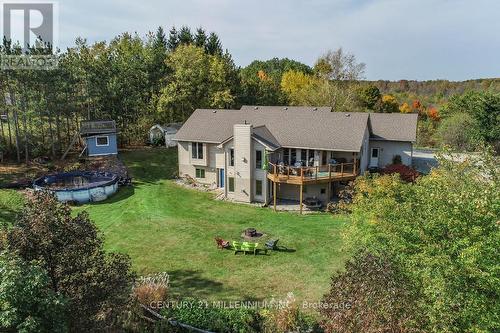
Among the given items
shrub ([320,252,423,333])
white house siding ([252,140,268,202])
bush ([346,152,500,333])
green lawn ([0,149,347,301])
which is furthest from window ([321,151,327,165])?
shrub ([320,252,423,333])

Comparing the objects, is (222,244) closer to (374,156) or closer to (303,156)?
(303,156)

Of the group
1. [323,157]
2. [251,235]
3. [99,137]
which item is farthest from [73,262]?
[99,137]

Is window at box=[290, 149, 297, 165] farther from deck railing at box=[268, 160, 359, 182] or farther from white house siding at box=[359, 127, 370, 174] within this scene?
white house siding at box=[359, 127, 370, 174]

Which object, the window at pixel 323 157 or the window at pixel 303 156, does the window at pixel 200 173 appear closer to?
the window at pixel 303 156

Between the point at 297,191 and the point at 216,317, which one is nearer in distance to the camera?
the point at 216,317

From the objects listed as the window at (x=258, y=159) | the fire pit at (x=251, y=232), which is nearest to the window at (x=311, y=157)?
the window at (x=258, y=159)

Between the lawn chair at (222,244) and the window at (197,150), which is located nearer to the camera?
the lawn chair at (222,244)
